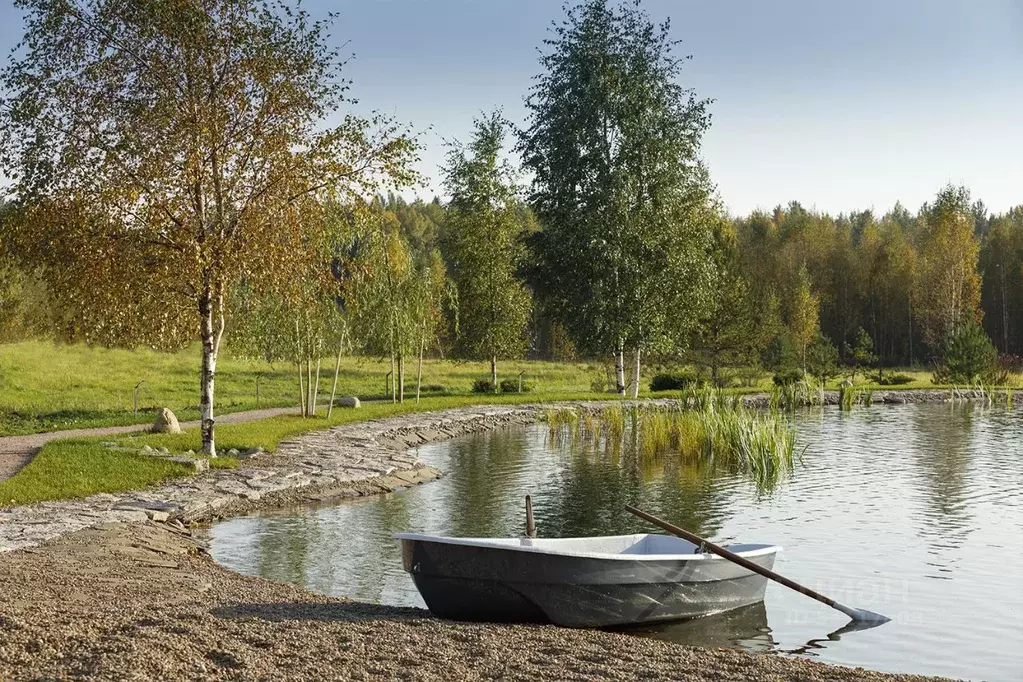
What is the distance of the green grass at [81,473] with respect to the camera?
17516 mm

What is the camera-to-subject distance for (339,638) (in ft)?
31.2

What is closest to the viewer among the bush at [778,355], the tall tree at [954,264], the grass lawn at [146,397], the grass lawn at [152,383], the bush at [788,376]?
the grass lawn at [146,397]

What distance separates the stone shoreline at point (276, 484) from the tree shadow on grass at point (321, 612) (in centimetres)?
460

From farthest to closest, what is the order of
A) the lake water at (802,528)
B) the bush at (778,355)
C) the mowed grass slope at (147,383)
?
the bush at (778,355) < the mowed grass slope at (147,383) < the lake water at (802,528)

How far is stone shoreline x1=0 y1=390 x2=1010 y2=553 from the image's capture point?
1582cm

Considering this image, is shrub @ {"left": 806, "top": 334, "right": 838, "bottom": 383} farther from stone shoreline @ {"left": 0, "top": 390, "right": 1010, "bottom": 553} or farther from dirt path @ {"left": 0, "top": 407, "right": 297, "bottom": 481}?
dirt path @ {"left": 0, "top": 407, "right": 297, "bottom": 481}

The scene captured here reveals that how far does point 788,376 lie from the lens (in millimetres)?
48219

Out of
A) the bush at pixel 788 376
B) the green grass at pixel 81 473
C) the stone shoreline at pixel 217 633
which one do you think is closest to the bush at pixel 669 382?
the bush at pixel 788 376

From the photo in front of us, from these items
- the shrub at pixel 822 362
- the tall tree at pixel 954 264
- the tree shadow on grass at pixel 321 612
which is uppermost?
the tall tree at pixel 954 264

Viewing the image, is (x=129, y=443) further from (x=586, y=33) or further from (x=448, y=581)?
(x=586, y=33)

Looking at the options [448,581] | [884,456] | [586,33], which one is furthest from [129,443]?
[586,33]

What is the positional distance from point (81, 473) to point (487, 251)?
2856 cm

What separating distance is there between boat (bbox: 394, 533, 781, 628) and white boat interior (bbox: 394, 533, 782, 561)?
15 mm

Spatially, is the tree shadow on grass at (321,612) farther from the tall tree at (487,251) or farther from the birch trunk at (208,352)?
the tall tree at (487,251)
